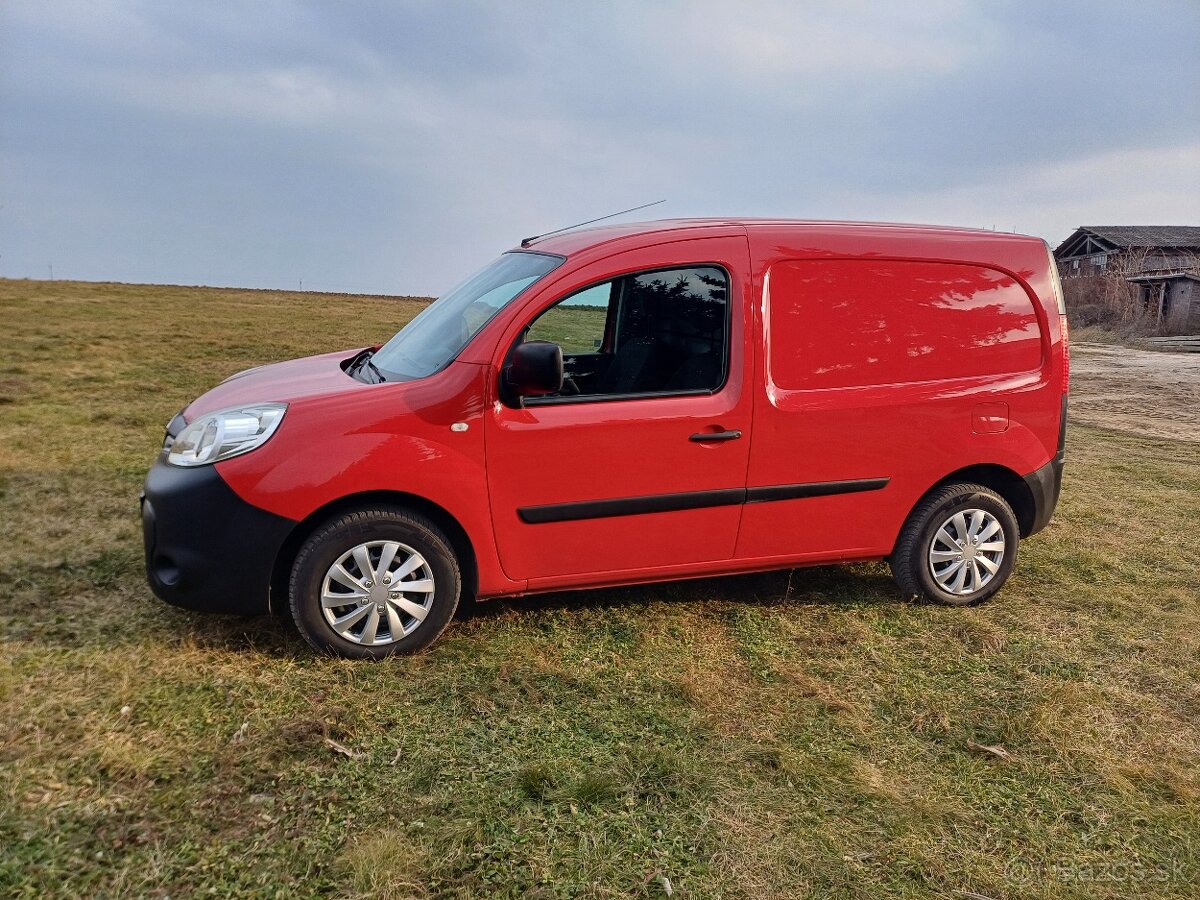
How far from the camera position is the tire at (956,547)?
457 cm

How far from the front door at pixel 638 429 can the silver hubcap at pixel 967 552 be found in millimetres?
1240

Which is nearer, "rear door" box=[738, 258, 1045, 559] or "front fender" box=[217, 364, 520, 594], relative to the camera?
"front fender" box=[217, 364, 520, 594]

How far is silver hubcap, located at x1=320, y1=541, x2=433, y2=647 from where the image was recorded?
12.0 ft

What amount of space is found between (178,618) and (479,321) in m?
1.97

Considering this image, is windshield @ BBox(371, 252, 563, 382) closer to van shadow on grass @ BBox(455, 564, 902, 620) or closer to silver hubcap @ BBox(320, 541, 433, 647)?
silver hubcap @ BBox(320, 541, 433, 647)

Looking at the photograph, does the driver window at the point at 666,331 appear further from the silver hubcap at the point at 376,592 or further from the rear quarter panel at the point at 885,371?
the silver hubcap at the point at 376,592

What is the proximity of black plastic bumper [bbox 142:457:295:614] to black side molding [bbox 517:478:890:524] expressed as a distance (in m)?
1.08

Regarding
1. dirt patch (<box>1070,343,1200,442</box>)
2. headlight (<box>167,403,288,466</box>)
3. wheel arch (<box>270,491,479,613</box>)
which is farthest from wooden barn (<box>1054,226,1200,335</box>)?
headlight (<box>167,403,288,466</box>)

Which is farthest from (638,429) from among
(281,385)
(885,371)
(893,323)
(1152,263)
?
(1152,263)

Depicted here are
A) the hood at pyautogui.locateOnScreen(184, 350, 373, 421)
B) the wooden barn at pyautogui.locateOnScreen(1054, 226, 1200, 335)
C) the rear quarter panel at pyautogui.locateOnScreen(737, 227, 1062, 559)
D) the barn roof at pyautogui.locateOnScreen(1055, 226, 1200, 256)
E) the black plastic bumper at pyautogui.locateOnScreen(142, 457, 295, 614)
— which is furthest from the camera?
the barn roof at pyautogui.locateOnScreen(1055, 226, 1200, 256)

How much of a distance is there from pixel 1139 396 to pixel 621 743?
14.4m

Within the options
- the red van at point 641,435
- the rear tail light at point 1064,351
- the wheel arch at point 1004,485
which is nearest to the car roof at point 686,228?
the red van at point 641,435

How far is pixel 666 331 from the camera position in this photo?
→ 4.07 m

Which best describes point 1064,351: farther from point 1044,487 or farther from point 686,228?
point 686,228
